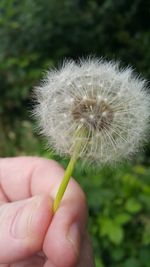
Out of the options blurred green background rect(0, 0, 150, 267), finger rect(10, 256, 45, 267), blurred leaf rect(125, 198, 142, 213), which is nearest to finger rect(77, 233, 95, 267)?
finger rect(10, 256, 45, 267)

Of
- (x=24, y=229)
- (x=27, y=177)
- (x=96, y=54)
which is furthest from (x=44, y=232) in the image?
(x=96, y=54)

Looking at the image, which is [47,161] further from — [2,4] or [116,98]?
[2,4]

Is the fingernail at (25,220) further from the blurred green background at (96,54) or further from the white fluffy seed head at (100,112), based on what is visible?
the blurred green background at (96,54)

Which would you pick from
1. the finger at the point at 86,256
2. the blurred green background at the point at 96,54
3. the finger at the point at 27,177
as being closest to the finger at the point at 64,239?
the finger at the point at 86,256

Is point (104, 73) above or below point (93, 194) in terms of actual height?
above

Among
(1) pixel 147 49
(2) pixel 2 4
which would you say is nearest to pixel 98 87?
(2) pixel 2 4

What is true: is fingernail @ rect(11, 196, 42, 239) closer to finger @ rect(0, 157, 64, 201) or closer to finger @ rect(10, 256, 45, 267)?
finger @ rect(10, 256, 45, 267)
